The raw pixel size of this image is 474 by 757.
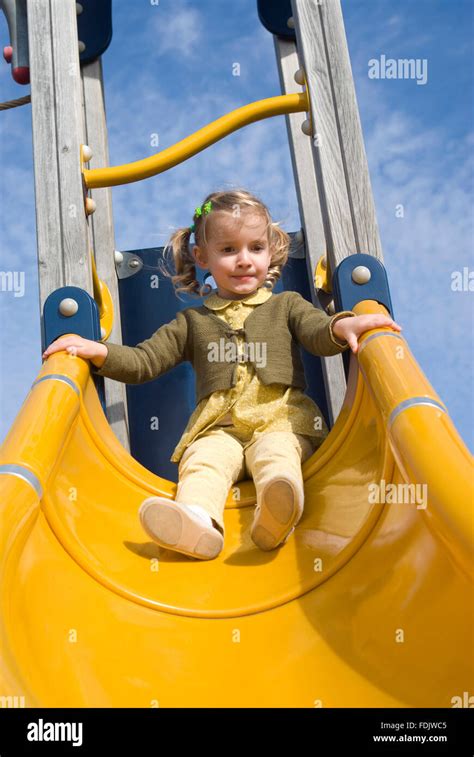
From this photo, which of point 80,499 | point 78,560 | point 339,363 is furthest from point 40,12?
point 78,560

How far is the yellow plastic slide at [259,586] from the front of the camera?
912 mm

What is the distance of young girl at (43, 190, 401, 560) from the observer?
155cm

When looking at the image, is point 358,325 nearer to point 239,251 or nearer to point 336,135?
point 239,251

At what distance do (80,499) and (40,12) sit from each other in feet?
4.36

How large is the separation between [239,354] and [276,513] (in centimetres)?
58

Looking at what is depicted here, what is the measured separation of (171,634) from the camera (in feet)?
3.57

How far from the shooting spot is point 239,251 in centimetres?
187

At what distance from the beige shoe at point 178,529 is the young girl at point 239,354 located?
7 centimetres

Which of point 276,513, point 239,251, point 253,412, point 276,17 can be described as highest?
point 276,17

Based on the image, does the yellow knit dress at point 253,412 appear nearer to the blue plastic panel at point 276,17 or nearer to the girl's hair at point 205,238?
the girl's hair at point 205,238

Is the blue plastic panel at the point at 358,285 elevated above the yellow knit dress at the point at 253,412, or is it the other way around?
the blue plastic panel at the point at 358,285

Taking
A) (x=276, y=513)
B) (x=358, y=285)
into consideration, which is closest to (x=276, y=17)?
(x=358, y=285)

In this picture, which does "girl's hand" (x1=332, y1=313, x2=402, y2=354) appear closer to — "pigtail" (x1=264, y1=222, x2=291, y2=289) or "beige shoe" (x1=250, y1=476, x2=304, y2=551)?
"beige shoe" (x1=250, y1=476, x2=304, y2=551)

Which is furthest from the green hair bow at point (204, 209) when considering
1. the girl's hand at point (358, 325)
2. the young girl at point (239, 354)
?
the girl's hand at point (358, 325)
